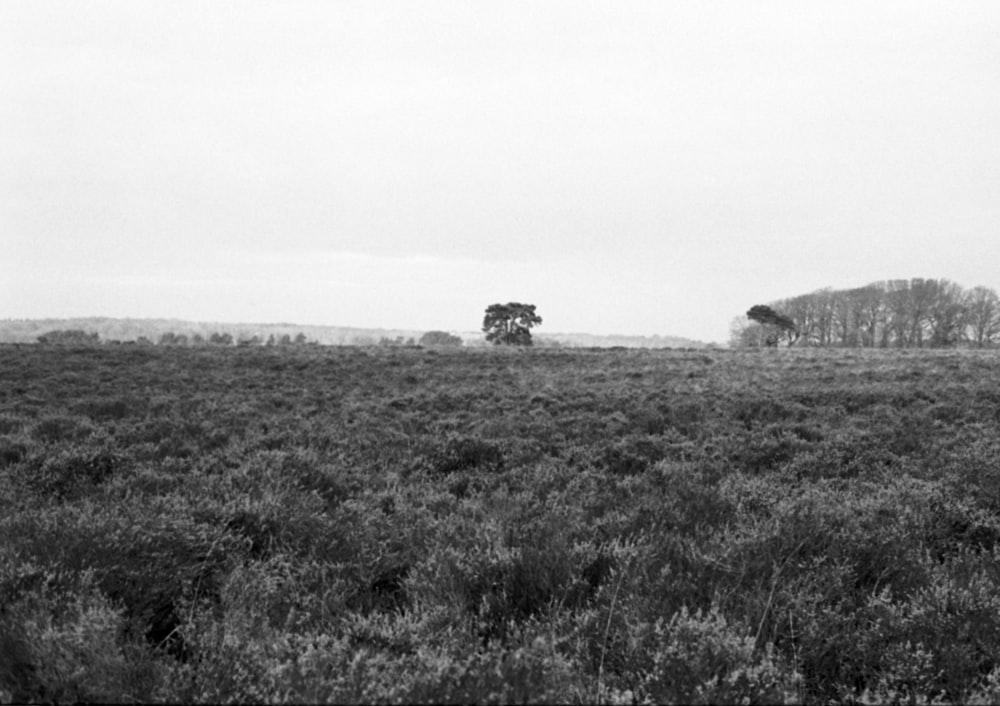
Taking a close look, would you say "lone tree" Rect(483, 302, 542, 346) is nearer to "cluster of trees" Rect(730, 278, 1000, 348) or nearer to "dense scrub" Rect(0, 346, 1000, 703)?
"cluster of trees" Rect(730, 278, 1000, 348)

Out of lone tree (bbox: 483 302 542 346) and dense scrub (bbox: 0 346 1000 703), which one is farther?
lone tree (bbox: 483 302 542 346)

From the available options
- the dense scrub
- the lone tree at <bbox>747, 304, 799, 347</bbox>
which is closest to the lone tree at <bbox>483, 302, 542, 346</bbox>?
the lone tree at <bbox>747, 304, 799, 347</bbox>

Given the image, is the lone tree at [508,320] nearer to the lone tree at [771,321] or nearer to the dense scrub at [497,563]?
the lone tree at [771,321]

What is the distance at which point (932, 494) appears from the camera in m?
4.82

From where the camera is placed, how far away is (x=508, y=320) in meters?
63.7

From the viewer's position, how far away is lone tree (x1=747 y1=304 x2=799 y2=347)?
221 feet

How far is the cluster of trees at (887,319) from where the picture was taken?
70.2 metres

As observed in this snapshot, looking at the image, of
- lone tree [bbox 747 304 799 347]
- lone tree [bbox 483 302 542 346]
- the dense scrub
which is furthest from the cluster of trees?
the dense scrub

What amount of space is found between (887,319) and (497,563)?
91.4 m

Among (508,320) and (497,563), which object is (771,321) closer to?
(508,320)

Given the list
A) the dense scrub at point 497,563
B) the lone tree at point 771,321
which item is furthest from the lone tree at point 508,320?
the dense scrub at point 497,563

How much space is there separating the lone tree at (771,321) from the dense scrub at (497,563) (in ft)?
213

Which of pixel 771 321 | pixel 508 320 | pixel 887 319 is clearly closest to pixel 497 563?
pixel 508 320

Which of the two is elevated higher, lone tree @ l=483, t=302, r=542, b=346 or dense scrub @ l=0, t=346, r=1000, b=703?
lone tree @ l=483, t=302, r=542, b=346
